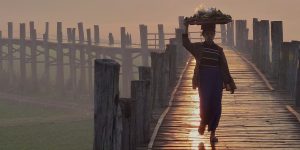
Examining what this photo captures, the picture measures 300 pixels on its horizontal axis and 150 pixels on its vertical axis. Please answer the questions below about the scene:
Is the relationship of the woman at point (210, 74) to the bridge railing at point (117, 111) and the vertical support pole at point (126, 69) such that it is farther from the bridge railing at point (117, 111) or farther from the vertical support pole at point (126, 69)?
the vertical support pole at point (126, 69)

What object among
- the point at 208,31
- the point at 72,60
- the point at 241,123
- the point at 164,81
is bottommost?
the point at 72,60

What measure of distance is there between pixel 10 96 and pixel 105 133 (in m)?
25.4

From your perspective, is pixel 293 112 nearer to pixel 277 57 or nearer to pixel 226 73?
pixel 226 73

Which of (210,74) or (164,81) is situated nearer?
(210,74)

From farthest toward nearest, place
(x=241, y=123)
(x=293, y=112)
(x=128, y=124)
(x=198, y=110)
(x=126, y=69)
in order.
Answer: (x=126, y=69)
(x=198, y=110)
(x=293, y=112)
(x=241, y=123)
(x=128, y=124)

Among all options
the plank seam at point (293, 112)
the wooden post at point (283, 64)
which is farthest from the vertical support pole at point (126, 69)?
the plank seam at point (293, 112)

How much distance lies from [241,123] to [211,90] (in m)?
1.63

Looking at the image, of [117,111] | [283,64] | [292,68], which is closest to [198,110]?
[292,68]

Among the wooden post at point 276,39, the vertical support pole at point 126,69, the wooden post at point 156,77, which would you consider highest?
the wooden post at point 276,39

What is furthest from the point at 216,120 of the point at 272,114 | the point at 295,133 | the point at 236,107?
the point at 236,107

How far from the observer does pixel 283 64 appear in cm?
1189

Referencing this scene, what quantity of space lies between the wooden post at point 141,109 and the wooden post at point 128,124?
Answer: 26 cm

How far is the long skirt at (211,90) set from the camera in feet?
23.8

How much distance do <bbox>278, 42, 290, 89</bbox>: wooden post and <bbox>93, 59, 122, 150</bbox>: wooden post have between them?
19.5 ft
